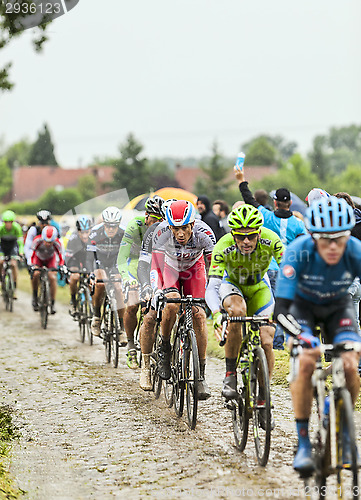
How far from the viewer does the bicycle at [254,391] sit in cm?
593

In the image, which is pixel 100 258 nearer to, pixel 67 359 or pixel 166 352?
pixel 67 359

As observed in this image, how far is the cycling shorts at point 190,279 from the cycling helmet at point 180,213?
0.69m

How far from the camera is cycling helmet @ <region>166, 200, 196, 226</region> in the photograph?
24.6ft

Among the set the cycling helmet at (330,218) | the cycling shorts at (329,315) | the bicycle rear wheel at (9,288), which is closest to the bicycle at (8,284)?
the bicycle rear wheel at (9,288)

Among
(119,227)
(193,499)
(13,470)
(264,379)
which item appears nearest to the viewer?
(193,499)

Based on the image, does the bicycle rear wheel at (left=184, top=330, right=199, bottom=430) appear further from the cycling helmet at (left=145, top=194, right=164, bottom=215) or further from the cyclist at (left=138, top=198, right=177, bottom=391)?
the cycling helmet at (left=145, top=194, right=164, bottom=215)

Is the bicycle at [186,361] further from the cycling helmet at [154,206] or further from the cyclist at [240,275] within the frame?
the cycling helmet at [154,206]

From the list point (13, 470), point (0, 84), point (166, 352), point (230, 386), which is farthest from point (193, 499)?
point (0, 84)

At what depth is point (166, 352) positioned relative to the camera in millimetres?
8344

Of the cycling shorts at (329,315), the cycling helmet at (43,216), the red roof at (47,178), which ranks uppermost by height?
the red roof at (47,178)

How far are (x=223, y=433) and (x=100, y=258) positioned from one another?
17.0 ft

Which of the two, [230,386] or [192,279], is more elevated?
[192,279]

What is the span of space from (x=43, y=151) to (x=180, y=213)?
84022mm

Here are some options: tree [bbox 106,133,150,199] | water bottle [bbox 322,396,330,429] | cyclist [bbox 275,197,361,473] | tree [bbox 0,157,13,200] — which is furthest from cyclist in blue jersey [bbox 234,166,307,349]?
tree [bbox 0,157,13,200]
